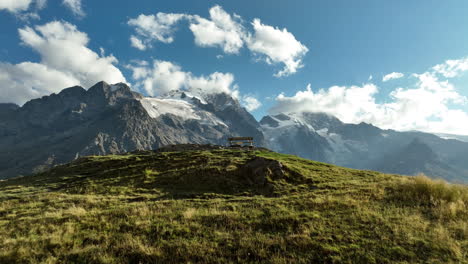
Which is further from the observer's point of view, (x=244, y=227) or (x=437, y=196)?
(x=437, y=196)

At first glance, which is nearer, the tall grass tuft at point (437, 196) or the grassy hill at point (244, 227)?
the grassy hill at point (244, 227)

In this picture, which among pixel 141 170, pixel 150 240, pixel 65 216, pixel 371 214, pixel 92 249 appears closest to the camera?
pixel 92 249

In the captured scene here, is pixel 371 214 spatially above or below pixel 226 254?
above

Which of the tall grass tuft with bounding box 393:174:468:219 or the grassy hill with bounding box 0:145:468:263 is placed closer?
the grassy hill with bounding box 0:145:468:263

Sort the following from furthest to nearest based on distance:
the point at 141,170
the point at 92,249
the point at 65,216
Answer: the point at 141,170 → the point at 65,216 → the point at 92,249

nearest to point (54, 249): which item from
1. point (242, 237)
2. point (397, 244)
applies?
point (242, 237)

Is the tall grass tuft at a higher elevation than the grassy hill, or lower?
higher

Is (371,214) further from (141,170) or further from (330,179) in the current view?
(141,170)

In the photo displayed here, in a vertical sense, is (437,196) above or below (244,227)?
above

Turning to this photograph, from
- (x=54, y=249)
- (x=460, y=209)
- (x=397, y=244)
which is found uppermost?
(x=460, y=209)

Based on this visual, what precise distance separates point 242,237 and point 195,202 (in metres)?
5.93

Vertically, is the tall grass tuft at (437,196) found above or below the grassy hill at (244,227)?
above

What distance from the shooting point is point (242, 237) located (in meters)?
8.41

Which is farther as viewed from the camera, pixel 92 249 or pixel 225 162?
pixel 225 162
